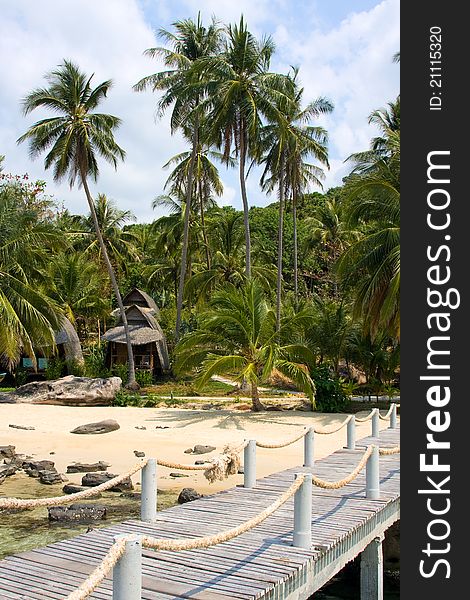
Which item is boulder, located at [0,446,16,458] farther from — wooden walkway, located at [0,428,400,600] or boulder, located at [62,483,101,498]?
wooden walkway, located at [0,428,400,600]

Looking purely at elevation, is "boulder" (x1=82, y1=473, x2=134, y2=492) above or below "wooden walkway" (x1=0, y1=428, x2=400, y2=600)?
below

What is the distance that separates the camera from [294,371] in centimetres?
2136

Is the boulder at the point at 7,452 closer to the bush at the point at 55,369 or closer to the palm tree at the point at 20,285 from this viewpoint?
the palm tree at the point at 20,285

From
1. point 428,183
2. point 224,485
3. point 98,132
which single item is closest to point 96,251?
point 98,132

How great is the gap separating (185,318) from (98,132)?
12.9m

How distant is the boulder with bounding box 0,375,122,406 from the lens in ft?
86.4

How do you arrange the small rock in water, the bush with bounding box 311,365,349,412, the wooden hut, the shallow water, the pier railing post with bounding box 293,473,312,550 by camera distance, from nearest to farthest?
the pier railing post with bounding box 293,473,312,550
the shallow water
the small rock in water
the bush with bounding box 311,365,349,412
the wooden hut

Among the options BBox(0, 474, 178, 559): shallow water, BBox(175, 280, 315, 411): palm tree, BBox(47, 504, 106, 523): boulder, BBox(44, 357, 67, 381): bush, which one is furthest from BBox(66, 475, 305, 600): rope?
BBox(44, 357, 67, 381): bush

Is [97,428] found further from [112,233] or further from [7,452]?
[112,233]

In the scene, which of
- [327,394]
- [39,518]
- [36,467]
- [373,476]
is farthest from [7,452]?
[327,394]

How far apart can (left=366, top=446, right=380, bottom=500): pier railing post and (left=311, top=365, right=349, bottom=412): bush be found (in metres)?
14.6

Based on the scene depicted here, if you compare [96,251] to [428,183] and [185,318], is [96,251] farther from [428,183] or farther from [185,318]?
[428,183]

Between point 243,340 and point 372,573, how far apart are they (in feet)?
45.3

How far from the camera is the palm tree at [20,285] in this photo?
22250 mm
